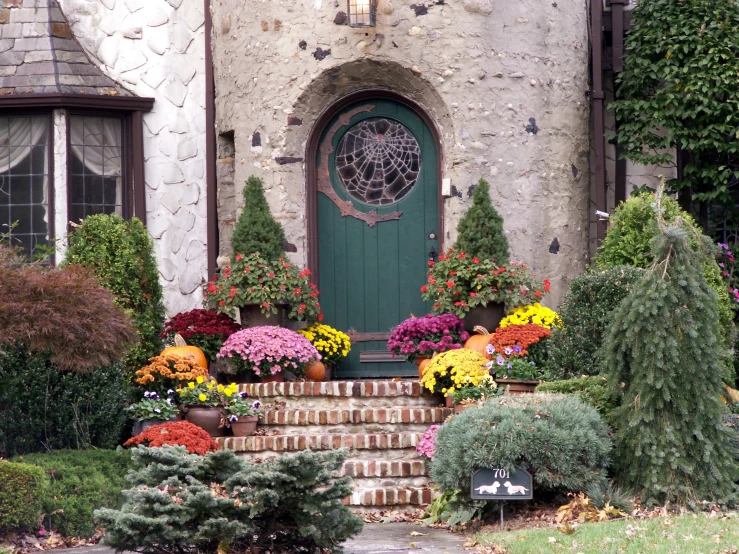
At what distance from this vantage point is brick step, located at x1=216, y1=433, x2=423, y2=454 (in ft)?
26.6

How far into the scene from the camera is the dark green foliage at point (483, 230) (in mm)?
9547

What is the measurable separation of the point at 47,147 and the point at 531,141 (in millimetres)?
4670

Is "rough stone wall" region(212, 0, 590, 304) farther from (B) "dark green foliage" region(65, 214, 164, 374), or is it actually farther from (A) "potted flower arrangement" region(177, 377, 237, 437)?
(A) "potted flower arrangement" region(177, 377, 237, 437)

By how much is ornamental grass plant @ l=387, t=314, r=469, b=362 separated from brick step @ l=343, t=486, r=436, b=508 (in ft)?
5.58

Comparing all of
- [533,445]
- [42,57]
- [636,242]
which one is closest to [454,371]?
[533,445]

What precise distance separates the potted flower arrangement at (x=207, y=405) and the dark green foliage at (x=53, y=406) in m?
0.59

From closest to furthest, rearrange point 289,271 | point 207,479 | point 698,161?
1. point 207,479
2. point 289,271
3. point 698,161

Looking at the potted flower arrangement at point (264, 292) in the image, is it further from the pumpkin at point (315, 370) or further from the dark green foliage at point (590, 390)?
the dark green foliage at point (590, 390)

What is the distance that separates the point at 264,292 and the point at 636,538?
15.5ft

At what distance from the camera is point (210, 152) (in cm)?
1087

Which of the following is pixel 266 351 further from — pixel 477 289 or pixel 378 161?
pixel 378 161

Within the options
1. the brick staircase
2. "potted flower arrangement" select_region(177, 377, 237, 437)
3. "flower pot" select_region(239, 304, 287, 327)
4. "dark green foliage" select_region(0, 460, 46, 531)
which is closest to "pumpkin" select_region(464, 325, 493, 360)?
the brick staircase

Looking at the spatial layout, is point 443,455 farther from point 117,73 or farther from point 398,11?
point 117,73

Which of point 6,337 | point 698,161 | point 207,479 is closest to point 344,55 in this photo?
point 698,161
